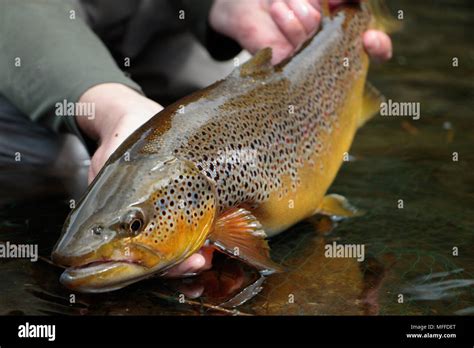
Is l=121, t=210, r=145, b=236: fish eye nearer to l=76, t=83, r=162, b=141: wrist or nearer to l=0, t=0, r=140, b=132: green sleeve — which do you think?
l=76, t=83, r=162, b=141: wrist

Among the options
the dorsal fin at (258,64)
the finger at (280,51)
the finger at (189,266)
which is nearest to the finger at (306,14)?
the finger at (280,51)

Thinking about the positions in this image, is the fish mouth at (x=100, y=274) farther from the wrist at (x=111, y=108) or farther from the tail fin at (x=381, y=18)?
the tail fin at (x=381, y=18)

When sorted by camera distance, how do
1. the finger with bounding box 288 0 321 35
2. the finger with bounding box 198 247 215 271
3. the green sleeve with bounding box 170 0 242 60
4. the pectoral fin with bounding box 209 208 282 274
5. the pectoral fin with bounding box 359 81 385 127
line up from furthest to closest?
1. the green sleeve with bounding box 170 0 242 60
2. the pectoral fin with bounding box 359 81 385 127
3. the finger with bounding box 288 0 321 35
4. the finger with bounding box 198 247 215 271
5. the pectoral fin with bounding box 209 208 282 274

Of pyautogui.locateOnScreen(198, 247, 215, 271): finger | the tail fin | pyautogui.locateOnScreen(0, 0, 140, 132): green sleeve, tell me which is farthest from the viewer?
the tail fin

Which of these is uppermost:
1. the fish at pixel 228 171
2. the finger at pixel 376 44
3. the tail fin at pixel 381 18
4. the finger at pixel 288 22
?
the tail fin at pixel 381 18

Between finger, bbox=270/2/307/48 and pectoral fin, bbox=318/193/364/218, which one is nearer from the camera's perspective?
pectoral fin, bbox=318/193/364/218

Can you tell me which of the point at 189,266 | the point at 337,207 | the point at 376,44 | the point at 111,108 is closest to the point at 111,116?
the point at 111,108

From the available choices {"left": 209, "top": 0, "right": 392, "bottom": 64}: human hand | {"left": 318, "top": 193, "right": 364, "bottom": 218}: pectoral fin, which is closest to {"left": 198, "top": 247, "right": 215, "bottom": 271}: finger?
{"left": 318, "top": 193, "right": 364, "bottom": 218}: pectoral fin
